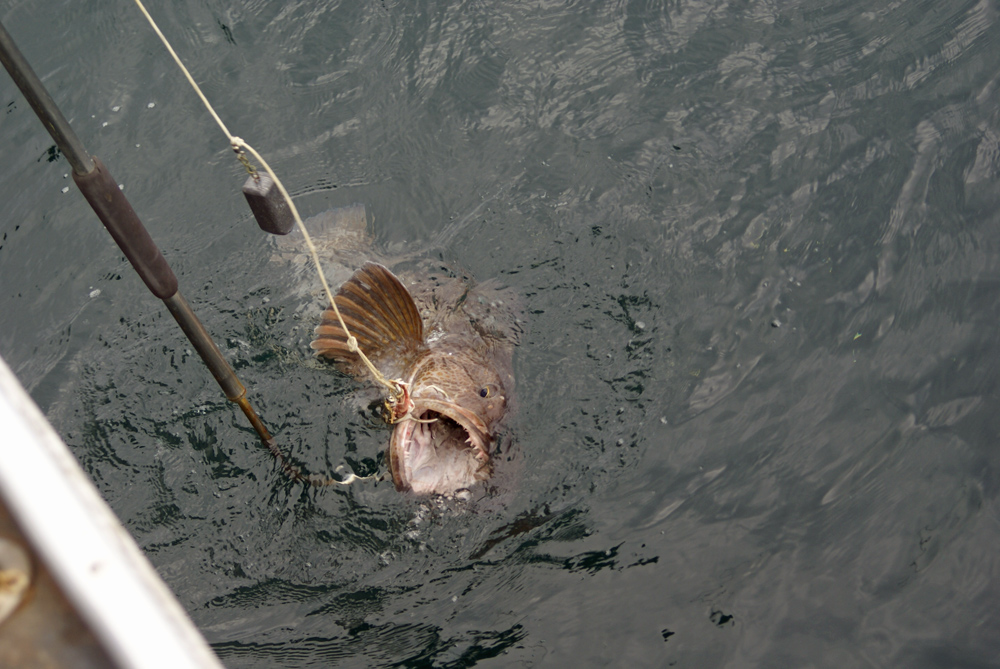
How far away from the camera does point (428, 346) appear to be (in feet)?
14.4

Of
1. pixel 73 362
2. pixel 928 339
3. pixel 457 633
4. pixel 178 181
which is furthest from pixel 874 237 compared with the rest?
pixel 73 362

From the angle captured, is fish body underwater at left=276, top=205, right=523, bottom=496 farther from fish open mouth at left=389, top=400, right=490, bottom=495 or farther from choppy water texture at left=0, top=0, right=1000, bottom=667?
choppy water texture at left=0, top=0, right=1000, bottom=667

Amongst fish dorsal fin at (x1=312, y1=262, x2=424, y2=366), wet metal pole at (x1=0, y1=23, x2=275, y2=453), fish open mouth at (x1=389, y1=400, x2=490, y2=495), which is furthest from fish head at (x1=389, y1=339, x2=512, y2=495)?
wet metal pole at (x1=0, y1=23, x2=275, y2=453)

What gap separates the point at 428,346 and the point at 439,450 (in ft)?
2.72

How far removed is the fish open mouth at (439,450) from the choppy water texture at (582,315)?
34 cm

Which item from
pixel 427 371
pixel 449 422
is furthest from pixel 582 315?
pixel 449 422

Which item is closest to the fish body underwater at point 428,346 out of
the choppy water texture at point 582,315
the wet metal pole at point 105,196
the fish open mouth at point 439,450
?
the fish open mouth at point 439,450

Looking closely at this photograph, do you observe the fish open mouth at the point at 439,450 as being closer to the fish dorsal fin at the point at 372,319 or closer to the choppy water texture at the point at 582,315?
the choppy water texture at the point at 582,315

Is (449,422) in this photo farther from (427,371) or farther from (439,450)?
(427,371)

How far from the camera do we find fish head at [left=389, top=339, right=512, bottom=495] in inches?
138

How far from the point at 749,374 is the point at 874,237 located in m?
1.42

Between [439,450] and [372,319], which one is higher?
[372,319]

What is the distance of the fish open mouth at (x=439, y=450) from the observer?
348 cm

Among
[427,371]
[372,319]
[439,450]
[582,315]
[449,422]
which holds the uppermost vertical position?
[372,319]
